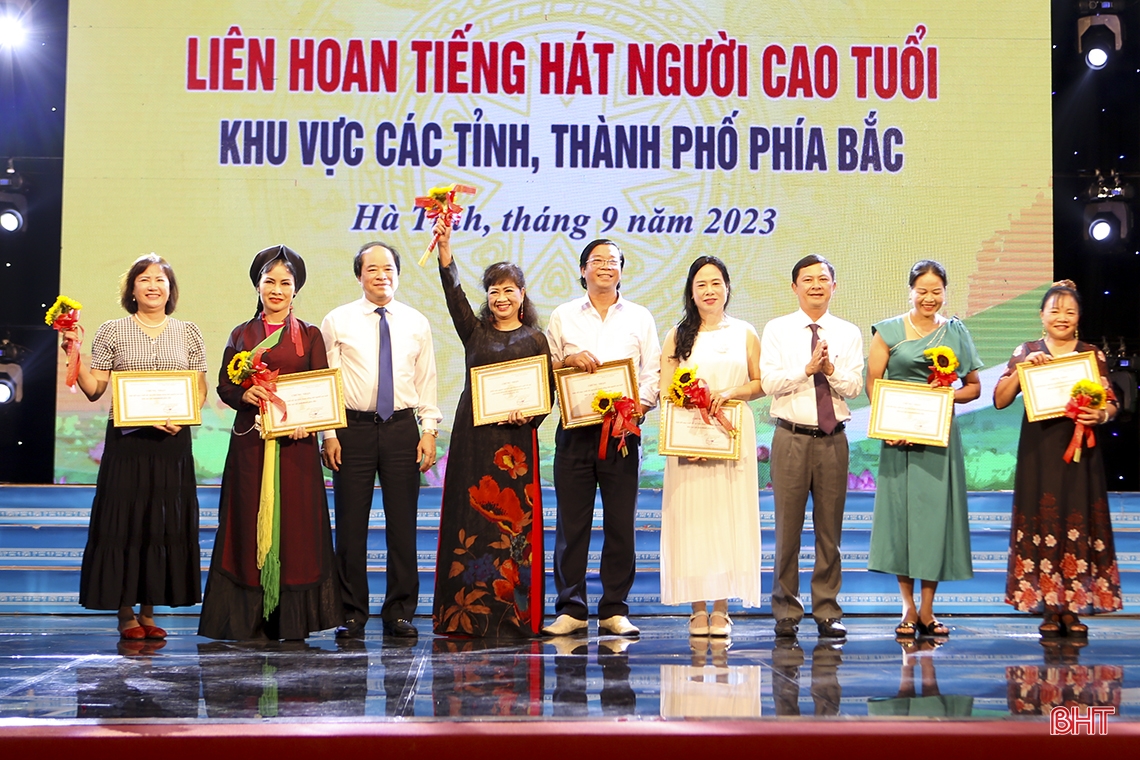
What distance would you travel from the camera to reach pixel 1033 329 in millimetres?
6125

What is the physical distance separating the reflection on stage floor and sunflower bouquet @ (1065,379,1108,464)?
805 millimetres

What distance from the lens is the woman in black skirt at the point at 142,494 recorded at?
440 centimetres

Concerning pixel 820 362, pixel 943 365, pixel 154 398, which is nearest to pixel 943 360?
pixel 943 365

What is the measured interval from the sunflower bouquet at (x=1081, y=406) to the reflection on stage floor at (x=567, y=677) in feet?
2.64

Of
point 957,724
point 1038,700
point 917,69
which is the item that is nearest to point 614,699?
point 957,724

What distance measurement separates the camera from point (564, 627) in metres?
4.52

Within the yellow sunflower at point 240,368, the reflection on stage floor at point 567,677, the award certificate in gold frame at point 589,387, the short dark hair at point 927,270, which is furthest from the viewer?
the short dark hair at point 927,270

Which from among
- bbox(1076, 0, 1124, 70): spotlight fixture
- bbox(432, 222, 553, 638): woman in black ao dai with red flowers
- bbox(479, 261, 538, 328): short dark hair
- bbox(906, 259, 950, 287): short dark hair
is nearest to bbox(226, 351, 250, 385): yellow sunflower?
bbox(432, 222, 553, 638): woman in black ao dai with red flowers

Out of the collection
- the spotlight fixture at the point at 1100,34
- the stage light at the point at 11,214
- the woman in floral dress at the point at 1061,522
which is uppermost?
the spotlight fixture at the point at 1100,34

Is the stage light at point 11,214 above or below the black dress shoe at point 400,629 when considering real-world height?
above

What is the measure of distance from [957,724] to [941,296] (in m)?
2.29

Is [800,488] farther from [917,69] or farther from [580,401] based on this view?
[917,69]

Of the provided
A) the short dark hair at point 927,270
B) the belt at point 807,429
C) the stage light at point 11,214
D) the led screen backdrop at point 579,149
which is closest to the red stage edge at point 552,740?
the belt at point 807,429

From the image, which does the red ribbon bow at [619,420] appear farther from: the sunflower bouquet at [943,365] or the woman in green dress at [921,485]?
the sunflower bouquet at [943,365]
